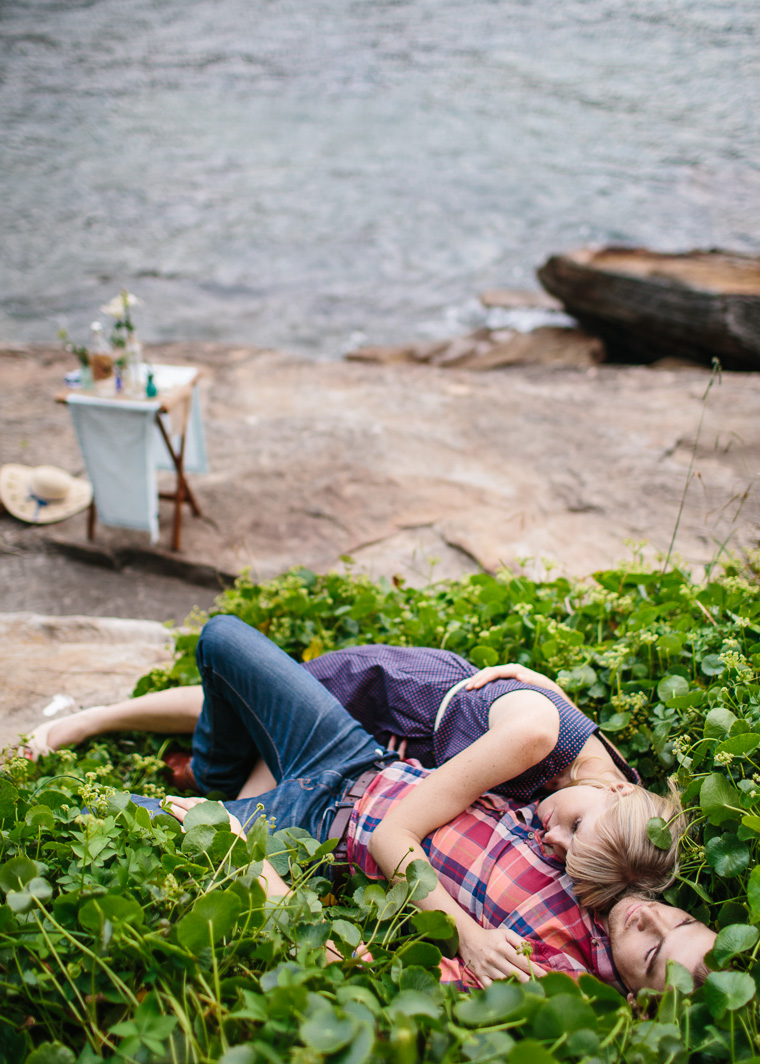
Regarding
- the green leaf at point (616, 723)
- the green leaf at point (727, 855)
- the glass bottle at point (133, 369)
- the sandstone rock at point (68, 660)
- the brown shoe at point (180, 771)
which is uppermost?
the glass bottle at point (133, 369)

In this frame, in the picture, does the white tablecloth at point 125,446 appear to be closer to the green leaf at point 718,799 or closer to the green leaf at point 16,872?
the green leaf at point 16,872

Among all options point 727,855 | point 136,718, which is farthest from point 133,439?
point 727,855

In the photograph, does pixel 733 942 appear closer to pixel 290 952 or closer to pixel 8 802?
pixel 290 952

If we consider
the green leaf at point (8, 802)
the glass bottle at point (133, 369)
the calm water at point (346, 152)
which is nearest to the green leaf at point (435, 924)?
the green leaf at point (8, 802)

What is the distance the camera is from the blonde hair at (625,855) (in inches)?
56.7

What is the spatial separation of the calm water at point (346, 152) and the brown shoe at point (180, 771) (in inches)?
246

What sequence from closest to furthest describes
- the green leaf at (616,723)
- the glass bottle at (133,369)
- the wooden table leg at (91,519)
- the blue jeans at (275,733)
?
1. the blue jeans at (275,733)
2. the green leaf at (616,723)
3. the glass bottle at (133,369)
4. the wooden table leg at (91,519)

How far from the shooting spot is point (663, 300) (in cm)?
602

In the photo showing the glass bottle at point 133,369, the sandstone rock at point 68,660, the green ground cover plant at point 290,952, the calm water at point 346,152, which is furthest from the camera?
the calm water at point 346,152

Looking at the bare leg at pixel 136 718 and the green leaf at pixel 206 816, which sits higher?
the green leaf at pixel 206 816

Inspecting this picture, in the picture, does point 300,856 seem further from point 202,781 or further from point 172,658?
point 172,658

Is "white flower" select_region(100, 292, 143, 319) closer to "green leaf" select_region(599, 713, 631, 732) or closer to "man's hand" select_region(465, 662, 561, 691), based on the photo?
"man's hand" select_region(465, 662, 561, 691)

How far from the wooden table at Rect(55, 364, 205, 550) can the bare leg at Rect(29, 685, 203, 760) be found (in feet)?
5.26

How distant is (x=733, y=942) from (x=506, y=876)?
1.75ft
